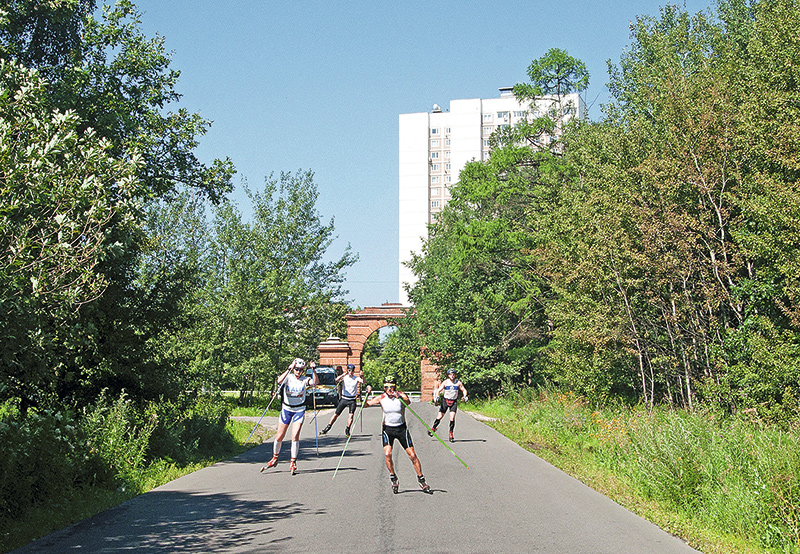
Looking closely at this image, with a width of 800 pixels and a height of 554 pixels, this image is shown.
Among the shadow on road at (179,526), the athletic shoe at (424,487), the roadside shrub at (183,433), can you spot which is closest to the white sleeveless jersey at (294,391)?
the roadside shrub at (183,433)

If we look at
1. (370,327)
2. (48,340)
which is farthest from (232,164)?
(370,327)

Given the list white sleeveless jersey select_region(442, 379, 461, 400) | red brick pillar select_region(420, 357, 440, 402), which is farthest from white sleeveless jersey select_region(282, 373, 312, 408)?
red brick pillar select_region(420, 357, 440, 402)

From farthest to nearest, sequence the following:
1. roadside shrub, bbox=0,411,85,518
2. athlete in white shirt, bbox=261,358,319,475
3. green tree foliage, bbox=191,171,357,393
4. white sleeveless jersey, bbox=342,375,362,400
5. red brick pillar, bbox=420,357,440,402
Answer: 1. red brick pillar, bbox=420,357,440,402
2. green tree foliage, bbox=191,171,357,393
3. white sleeveless jersey, bbox=342,375,362,400
4. athlete in white shirt, bbox=261,358,319,475
5. roadside shrub, bbox=0,411,85,518

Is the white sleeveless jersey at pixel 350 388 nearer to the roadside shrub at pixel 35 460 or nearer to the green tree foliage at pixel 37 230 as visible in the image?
the roadside shrub at pixel 35 460

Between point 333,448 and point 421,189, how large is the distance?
102131 mm

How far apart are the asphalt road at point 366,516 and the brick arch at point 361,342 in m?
34.3

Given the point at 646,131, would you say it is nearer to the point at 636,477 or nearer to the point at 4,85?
the point at 636,477

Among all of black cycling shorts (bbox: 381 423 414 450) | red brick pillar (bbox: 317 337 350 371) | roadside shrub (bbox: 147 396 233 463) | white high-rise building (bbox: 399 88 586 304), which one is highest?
white high-rise building (bbox: 399 88 586 304)

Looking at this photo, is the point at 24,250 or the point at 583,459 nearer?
the point at 24,250

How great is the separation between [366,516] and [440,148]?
116041mm

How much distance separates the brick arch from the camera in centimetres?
5012

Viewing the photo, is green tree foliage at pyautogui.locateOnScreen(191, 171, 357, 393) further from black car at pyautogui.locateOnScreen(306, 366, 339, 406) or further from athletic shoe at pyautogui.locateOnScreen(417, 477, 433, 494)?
athletic shoe at pyautogui.locateOnScreen(417, 477, 433, 494)

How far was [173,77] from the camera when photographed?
731 inches

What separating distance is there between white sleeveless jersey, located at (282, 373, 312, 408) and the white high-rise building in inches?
4070
